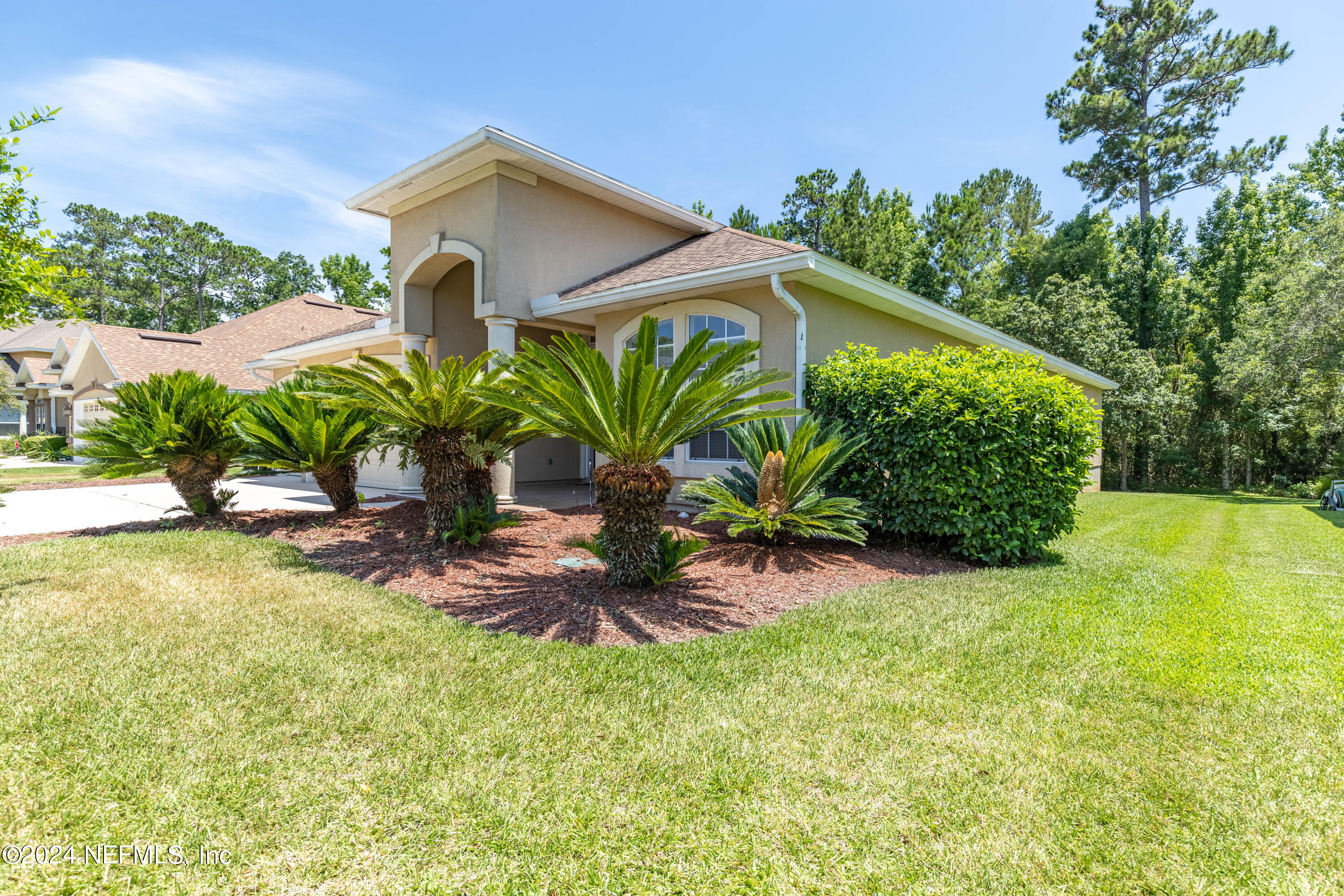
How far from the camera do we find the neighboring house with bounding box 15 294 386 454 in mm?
22328

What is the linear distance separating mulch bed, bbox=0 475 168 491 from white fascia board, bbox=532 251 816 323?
33.9 ft

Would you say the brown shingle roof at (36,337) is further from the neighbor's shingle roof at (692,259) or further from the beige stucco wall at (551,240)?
the neighbor's shingle roof at (692,259)

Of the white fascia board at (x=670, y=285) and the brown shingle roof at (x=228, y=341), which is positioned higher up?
the brown shingle roof at (x=228, y=341)

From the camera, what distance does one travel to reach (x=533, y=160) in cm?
960

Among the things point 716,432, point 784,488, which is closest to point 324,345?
point 716,432

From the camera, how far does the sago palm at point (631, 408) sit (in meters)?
5.04

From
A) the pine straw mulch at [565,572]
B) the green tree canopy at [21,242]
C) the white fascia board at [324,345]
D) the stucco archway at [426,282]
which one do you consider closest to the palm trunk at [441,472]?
the pine straw mulch at [565,572]

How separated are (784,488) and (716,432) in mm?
2806

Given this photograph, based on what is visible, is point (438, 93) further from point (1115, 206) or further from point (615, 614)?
point (1115, 206)

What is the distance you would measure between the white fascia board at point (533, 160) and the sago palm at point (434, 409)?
159 inches

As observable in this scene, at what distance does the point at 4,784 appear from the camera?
2.38m

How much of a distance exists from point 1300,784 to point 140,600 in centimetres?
734

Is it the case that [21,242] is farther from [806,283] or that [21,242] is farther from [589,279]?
[806,283]

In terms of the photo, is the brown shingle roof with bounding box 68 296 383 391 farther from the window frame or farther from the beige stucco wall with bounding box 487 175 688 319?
the window frame
